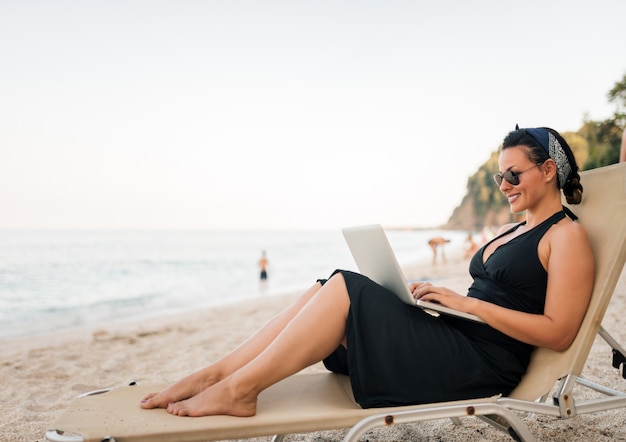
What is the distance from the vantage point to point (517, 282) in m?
2.11

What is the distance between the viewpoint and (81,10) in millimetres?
17812

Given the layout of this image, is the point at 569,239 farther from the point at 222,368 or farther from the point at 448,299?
the point at 222,368

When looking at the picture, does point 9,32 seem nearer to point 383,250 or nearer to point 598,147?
point 383,250

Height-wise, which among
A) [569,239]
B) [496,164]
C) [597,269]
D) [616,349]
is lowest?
[616,349]

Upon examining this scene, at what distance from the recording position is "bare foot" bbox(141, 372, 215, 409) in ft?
6.69

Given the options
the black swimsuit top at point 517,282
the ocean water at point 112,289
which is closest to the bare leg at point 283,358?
the black swimsuit top at point 517,282

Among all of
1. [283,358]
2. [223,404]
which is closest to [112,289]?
[223,404]

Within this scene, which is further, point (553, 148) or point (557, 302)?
point (553, 148)

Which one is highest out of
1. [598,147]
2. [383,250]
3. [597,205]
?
[598,147]

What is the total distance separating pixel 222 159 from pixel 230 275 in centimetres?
2519

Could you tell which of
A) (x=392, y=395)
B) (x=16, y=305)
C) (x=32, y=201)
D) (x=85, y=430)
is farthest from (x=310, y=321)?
(x=32, y=201)

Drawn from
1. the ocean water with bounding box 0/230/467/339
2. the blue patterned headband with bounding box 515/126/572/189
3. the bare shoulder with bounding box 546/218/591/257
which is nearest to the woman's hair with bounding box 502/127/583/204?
the blue patterned headband with bounding box 515/126/572/189

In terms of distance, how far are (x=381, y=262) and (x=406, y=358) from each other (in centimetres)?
44

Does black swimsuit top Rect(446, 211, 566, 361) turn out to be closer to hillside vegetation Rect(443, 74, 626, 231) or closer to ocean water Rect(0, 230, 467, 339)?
hillside vegetation Rect(443, 74, 626, 231)
